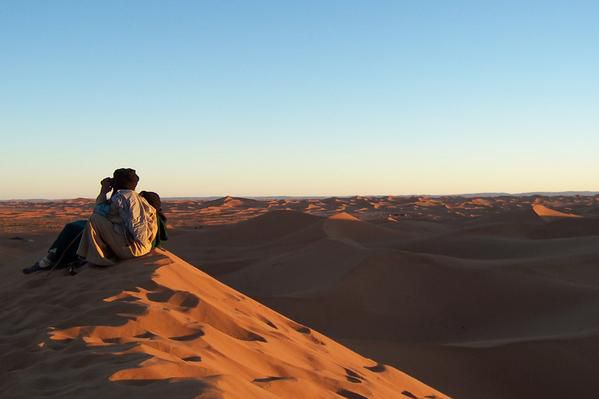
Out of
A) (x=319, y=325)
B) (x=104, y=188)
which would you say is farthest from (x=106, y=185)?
(x=319, y=325)

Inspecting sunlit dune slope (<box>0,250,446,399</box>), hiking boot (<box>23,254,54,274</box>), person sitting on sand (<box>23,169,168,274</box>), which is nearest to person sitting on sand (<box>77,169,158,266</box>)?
person sitting on sand (<box>23,169,168,274</box>)

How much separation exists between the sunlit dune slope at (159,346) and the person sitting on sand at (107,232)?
0.25m

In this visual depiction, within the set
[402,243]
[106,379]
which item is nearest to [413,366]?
[106,379]

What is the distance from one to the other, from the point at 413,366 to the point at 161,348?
132 inches

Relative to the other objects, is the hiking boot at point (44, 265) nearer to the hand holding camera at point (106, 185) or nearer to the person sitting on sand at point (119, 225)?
the person sitting on sand at point (119, 225)

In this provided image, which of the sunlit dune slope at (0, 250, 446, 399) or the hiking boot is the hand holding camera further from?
the hiking boot

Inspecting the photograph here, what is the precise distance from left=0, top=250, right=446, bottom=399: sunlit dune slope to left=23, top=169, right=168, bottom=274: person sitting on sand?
247mm

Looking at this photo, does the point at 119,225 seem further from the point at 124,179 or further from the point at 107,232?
the point at 124,179

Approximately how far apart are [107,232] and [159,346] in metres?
2.89

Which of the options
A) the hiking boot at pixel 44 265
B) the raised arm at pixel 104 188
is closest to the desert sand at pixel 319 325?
the hiking boot at pixel 44 265

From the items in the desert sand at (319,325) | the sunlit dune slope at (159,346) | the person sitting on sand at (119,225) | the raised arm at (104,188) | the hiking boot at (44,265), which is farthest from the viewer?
the hiking boot at (44,265)

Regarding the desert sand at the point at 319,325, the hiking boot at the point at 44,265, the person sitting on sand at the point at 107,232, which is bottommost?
the desert sand at the point at 319,325

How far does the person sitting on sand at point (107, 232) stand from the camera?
6129mm

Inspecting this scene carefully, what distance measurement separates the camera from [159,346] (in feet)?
11.7
